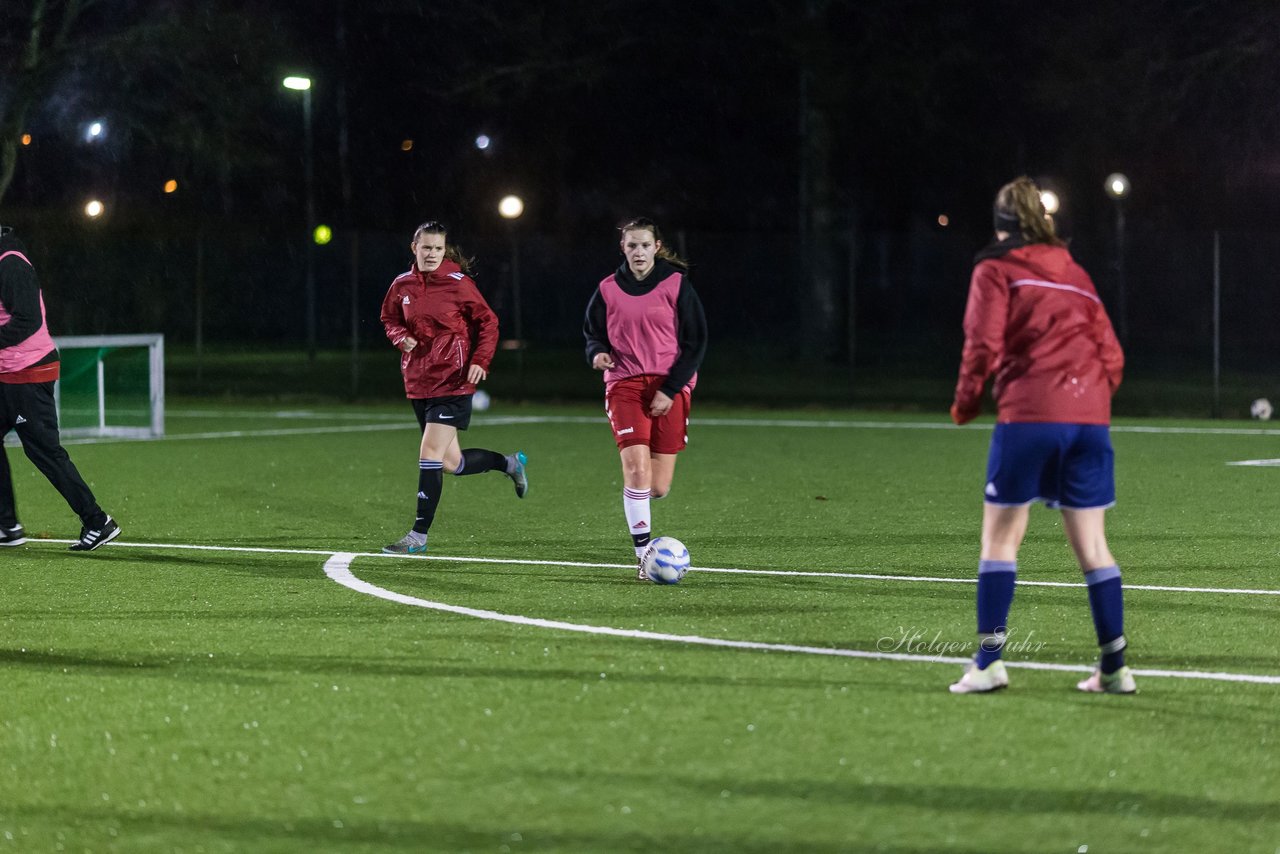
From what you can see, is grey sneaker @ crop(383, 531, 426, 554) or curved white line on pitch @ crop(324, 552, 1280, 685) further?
grey sneaker @ crop(383, 531, 426, 554)

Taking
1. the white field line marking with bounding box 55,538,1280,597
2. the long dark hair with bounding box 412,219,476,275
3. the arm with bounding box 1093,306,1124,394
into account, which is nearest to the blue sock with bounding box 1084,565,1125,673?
the arm with bounding box 1093,306,1124,394

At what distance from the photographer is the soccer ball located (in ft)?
30.7

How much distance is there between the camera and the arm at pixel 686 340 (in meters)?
9.91

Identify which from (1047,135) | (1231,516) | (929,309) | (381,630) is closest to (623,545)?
(381,630)

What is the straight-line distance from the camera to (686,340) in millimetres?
9961

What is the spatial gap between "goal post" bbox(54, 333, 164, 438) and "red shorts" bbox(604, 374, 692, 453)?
10.9 metres

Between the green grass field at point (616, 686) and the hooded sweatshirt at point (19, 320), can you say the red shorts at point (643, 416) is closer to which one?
the green grass field at point (616, 686)

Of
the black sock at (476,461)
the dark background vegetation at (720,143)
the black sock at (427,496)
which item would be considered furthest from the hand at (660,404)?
the dark background vegetation at (720,143)

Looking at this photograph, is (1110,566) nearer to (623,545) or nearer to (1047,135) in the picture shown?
(623,545)


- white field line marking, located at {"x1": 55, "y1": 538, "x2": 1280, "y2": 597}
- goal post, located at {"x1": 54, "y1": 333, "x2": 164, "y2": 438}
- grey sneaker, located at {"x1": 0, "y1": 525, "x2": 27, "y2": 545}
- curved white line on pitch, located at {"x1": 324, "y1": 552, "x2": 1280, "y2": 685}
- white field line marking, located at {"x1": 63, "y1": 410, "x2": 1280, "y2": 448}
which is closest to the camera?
curved white line on pitch, located at {"x1": 324, "y1": 552, "x2": 1280, "y2": 685}

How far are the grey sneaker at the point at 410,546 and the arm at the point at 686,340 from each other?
188 cm

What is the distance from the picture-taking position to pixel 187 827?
503 cm

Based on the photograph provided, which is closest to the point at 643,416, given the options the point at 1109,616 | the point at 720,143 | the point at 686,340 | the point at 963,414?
the point at 686,340

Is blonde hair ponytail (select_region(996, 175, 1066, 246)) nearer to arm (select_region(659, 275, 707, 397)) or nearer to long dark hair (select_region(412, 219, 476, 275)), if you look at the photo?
arm (select_region(659, 275, 707, 397))
